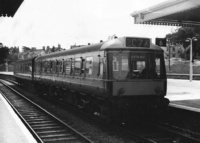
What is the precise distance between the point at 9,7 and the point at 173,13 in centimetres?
856

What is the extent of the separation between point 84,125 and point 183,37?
227 feet

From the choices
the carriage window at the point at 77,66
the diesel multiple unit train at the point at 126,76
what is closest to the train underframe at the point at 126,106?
the diesel multiple unit train at the point at 126,76

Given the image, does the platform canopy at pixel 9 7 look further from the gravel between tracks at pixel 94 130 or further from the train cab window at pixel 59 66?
the train cab window at pixel 59 66

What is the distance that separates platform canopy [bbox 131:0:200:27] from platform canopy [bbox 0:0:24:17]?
7.69 meters

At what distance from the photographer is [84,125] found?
11.4 metres

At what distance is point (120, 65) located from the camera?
10438 millimetres

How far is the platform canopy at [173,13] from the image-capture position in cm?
1459

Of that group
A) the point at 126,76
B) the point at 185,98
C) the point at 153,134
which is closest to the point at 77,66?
the point at 126,76

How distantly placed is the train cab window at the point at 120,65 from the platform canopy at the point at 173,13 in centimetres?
520

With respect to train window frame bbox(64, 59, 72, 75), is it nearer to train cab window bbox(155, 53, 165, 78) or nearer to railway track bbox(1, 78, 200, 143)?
railway track bbox(1, 78, 200, 143)

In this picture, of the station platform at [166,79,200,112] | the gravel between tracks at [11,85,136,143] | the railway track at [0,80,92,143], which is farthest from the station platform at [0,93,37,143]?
the station platform at [166,79,200,112]

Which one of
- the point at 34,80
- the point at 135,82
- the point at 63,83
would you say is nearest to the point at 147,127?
the point at 135,82

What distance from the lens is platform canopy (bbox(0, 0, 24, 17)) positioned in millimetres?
9795

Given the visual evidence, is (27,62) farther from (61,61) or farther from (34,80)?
(61,61)
